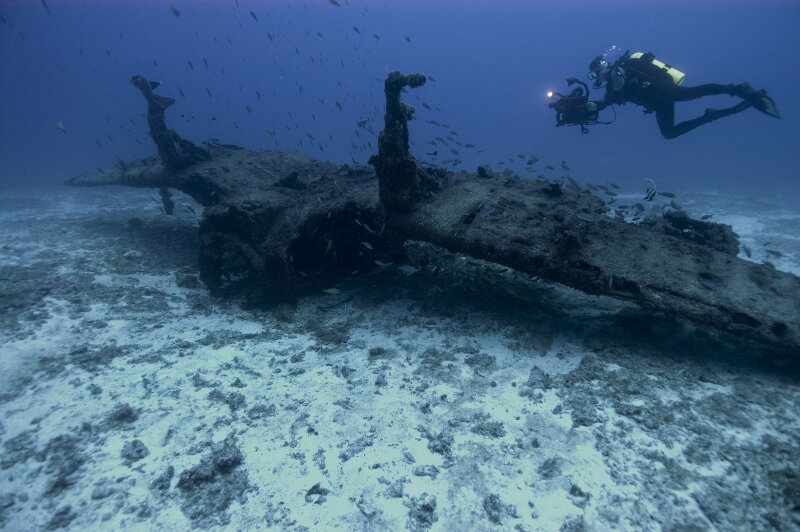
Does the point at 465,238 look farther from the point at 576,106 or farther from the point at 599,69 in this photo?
the point at 599,69

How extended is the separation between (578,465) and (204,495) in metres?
3.80

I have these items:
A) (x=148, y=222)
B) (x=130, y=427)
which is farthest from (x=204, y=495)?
(x=148, y=222)

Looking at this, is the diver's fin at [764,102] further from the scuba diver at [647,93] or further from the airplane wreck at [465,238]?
the airplane wreck at [465,238]

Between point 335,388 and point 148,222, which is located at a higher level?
point 148,222

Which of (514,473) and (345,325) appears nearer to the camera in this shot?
(514,473)

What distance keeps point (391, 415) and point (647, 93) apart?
1470cm

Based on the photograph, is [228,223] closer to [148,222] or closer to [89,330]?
[89,330]

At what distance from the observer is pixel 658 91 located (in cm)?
1284

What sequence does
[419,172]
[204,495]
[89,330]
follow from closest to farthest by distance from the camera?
1. [204,495]
2. [89,330]
3. [419,172]

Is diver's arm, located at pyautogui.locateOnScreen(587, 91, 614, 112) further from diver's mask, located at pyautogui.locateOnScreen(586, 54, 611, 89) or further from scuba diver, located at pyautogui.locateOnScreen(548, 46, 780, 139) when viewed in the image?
diver's mask, located at pyautogui.locateOnScreen(586, 54, 611, 89)

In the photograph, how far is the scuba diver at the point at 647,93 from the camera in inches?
487

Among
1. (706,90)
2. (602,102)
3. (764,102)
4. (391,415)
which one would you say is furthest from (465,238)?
(764,102)

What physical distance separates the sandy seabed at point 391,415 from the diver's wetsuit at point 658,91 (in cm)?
974

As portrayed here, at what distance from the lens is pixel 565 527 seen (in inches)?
128
